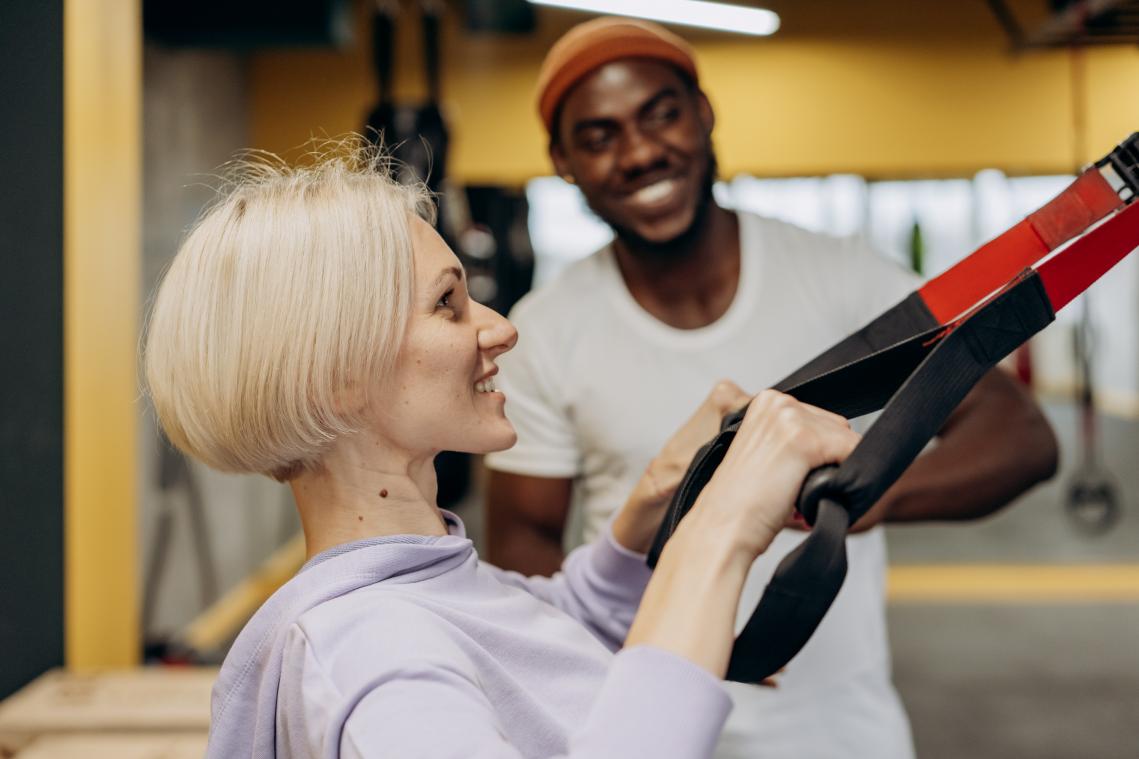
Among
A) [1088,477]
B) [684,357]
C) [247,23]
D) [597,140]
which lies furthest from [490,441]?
[1088,477]

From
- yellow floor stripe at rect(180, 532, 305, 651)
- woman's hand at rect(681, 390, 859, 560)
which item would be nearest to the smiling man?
woman's hand at rect(681, 390, 859, 560)

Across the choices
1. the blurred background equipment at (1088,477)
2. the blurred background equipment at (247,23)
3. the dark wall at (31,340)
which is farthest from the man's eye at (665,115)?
the blurred background equipment at (1088,477)

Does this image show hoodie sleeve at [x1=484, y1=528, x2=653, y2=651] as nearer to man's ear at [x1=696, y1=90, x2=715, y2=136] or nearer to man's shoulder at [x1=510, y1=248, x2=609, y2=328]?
man's shoulder at [x1=510, y1=248, x2=609, y2=328]

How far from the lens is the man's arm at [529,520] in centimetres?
182

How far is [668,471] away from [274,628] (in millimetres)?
524

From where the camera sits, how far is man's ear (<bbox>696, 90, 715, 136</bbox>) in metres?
1.87

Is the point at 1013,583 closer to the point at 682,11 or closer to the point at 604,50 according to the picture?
the point at 682,11

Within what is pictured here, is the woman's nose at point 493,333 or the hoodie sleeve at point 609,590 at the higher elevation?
the woman's nose at point 493,333

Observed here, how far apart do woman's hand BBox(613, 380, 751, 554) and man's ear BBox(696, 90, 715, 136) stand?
0.72m

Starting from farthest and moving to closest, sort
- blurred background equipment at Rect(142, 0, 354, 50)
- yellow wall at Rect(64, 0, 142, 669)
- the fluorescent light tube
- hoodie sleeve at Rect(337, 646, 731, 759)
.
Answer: blurred background equipment at Rect(142, 0, 354, 50), the fluorescent light tube, yellow wall at Rect(64, 0, 142, 669), hoodie sleeve at Rect(337, 646, 731, 759)

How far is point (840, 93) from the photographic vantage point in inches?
218

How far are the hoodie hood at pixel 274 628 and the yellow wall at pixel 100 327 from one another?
133 cm

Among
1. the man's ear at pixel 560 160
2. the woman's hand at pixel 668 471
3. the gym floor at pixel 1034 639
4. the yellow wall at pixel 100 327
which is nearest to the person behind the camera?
the woman's hand at pixel 668 471

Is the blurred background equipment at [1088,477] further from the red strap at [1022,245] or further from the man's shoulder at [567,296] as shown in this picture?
the red strap at [1022,245]
